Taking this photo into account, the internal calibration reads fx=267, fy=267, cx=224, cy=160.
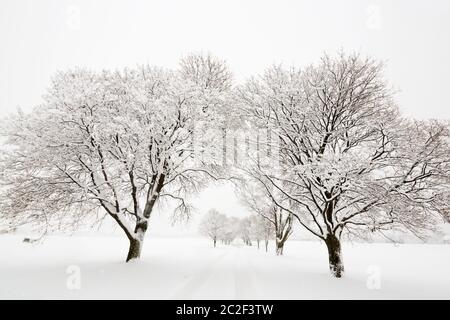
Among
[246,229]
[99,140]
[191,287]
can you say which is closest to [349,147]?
[191,287]

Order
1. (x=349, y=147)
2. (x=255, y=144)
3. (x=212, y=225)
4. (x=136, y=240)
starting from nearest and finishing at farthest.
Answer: (x=349, y=147) → (x=255, y=144) → (x=136, y=240) → (x=212, y=225)

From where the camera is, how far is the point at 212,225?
2630 inches

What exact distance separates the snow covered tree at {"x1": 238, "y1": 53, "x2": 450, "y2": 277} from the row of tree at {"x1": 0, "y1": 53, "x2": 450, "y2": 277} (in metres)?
0.06

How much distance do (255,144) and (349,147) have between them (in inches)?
181

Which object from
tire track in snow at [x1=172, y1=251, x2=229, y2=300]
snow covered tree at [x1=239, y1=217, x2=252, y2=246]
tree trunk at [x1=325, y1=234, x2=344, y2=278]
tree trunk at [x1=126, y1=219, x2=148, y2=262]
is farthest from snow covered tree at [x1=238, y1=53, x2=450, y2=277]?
snow covered tree at [x1=239, y1=217, x2=252, y2=246]

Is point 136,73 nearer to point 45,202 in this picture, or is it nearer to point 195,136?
point 195,136

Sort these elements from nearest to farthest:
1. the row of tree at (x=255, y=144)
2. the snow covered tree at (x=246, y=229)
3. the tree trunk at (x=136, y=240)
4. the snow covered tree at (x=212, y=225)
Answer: the row of tree at (x=255, y=144)
the tree trunk at (x=136, y=240)
the snow covered tree at (x=212, y=225)
the snow covered tree at (x=246, y=229)

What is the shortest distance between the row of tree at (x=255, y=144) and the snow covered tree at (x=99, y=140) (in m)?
0.06

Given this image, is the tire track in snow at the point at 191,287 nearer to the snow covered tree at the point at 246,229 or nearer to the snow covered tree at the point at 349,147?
the snow covered tree at the point at 349,147

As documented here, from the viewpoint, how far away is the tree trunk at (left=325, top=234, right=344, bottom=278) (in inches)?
491

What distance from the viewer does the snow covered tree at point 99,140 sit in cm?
1169

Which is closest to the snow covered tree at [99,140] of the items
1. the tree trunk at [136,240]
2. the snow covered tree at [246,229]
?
the tree trunk at [136,240]

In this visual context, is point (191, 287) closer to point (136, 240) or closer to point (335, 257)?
point (136, 240)
